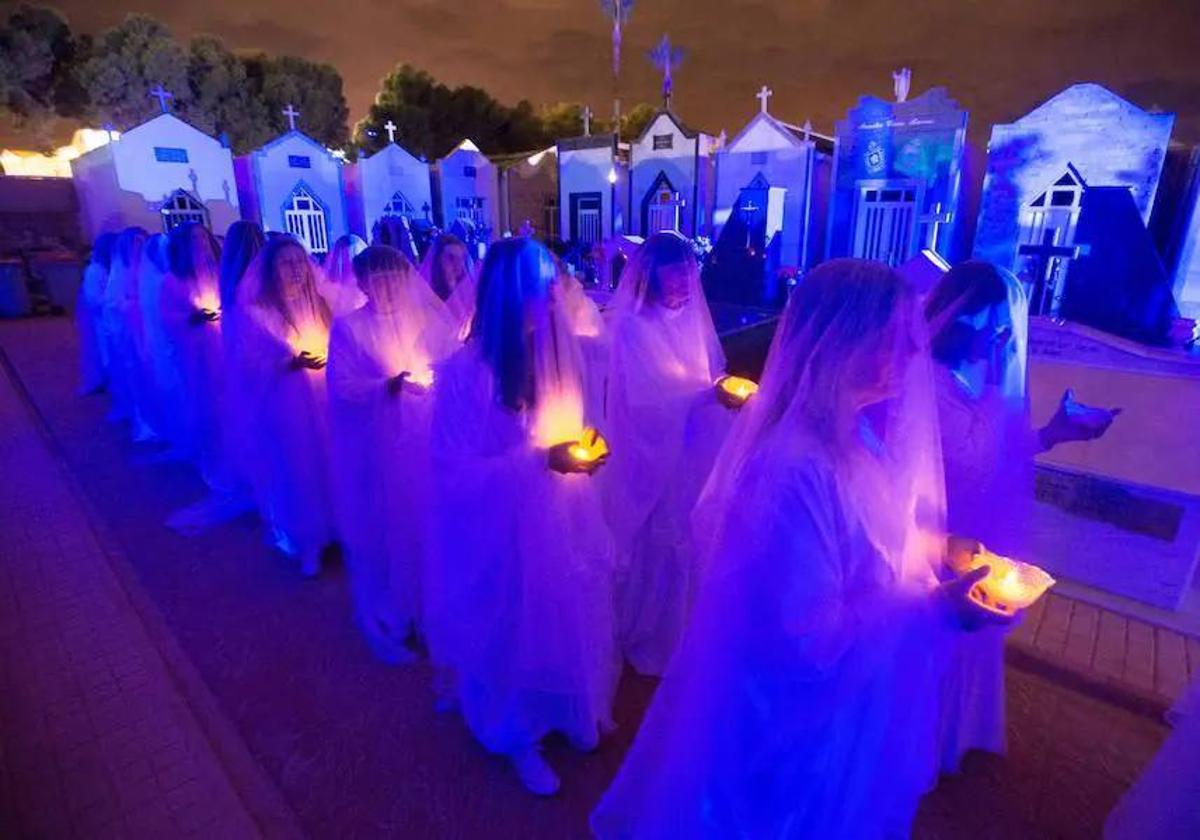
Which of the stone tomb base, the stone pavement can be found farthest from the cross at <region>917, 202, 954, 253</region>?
the stone pavement

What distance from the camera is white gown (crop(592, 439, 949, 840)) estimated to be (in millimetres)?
1510

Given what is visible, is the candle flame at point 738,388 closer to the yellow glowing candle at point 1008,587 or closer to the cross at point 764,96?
the yellow glowing candle at point 1008,587

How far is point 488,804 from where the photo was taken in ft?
8.39

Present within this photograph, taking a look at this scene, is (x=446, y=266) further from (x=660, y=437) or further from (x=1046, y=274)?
(x=1046, y=274)

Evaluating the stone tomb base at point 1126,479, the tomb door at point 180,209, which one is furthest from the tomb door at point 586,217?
the stone tomb base at point 1126,479

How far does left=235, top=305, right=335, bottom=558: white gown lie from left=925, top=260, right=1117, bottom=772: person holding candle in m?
3.55

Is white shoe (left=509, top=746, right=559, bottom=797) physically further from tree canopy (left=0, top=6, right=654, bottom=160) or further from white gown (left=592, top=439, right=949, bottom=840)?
tree canopy (left=0, top=6, right=654, bottom=160)

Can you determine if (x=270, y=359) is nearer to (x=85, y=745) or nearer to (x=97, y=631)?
(x=97, y=631)

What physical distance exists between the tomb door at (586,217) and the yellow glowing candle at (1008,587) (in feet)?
57.1

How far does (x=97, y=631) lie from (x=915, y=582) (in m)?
4.32

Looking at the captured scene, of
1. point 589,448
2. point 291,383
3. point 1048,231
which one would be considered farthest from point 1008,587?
point 1048,231

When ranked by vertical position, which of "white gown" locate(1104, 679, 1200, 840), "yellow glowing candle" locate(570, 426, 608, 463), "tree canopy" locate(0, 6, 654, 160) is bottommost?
"white gown" locate(1104, 679, 1200, 840)

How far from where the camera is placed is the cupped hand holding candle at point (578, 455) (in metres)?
2.42

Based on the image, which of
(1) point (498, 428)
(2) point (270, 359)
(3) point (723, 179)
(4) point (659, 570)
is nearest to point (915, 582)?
(1) point (498, 428)
